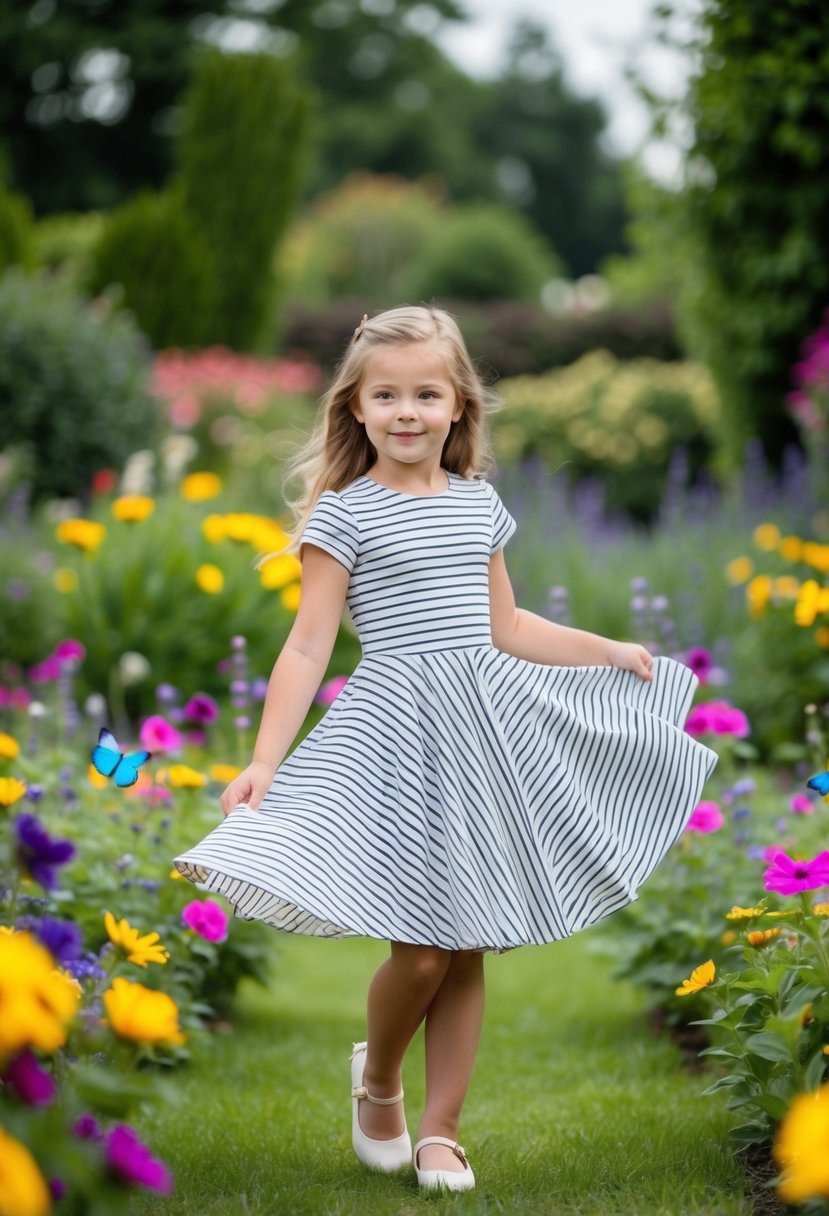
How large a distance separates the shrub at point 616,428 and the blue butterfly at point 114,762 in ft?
36.3

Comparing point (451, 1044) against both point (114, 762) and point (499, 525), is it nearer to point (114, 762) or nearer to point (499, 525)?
point (114, 762)

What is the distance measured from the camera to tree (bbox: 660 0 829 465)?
5.55 metres

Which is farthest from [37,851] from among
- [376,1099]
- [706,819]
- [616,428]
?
[616,428]

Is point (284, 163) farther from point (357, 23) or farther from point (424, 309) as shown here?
point (357, 23)

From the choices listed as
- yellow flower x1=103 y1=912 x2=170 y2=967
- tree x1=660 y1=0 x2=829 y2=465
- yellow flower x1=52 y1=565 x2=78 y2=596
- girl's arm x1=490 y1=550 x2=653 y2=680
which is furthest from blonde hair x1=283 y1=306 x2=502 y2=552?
tree x1=660 y1=0 x2=829 y2=465

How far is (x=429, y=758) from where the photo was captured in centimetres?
233

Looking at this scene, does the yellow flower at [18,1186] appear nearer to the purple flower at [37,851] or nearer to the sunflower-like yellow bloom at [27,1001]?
the sunflower-like yellow bloom at [27,1001]

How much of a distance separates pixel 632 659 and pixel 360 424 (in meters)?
0.65

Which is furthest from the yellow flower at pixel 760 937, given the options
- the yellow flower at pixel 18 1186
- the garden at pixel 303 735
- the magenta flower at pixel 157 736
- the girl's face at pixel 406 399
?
the magenta flower at pixel 157 736

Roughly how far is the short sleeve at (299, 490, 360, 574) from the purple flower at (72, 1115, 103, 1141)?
1071mm

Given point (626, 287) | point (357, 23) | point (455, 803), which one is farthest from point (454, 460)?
point (357, 23)

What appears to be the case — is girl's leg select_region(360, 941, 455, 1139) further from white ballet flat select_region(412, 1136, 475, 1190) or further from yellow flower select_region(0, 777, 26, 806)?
yellow flower select_region(0, 777, 26, 806)

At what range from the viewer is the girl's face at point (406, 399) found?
99.8 inches

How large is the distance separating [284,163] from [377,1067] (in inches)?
529
